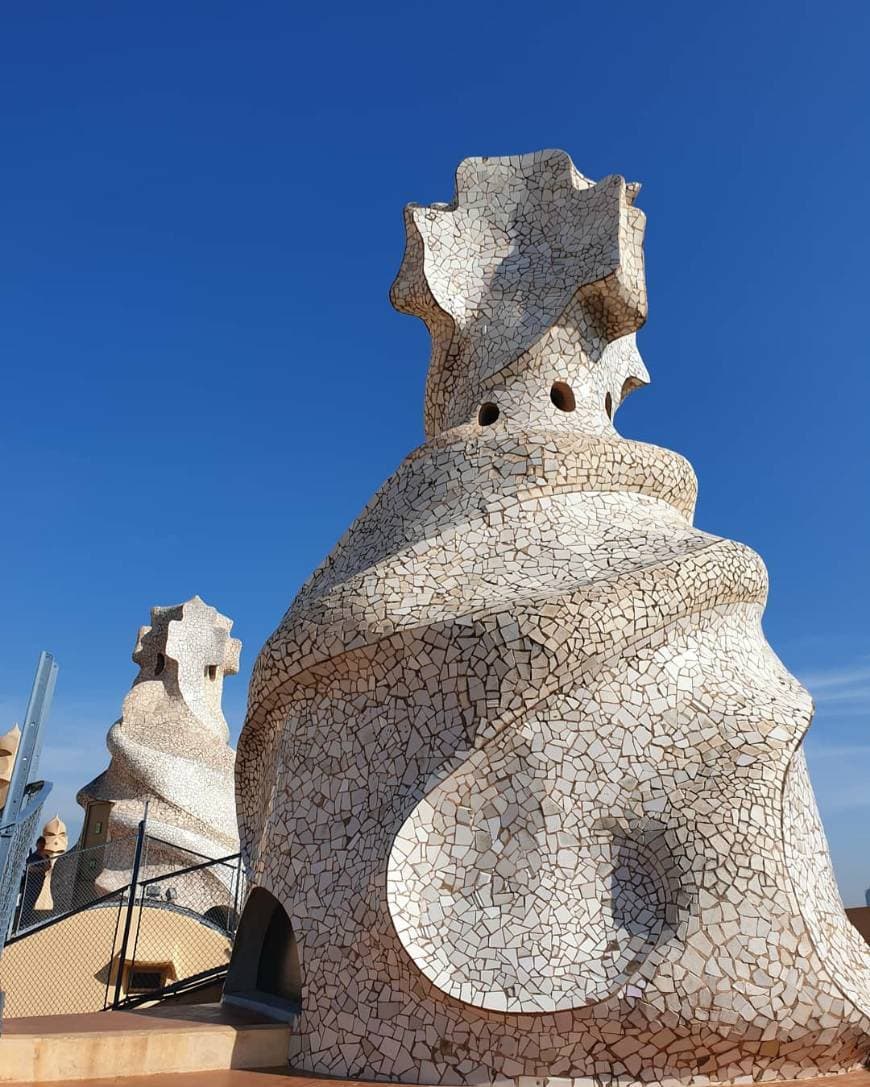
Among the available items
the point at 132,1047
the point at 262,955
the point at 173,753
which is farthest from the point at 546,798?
the point at 173,753

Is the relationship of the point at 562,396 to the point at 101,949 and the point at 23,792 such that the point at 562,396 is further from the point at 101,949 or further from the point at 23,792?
the point at 101,949

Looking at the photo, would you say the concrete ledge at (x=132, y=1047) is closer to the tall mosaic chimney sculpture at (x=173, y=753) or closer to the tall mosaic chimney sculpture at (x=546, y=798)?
the tall mosaic chimney sculpture at (x=546, y=798)

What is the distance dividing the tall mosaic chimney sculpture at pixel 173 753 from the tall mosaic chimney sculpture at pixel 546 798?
1086cm

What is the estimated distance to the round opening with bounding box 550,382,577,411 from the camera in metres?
7.95

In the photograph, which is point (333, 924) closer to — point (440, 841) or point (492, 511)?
point (440, 841)

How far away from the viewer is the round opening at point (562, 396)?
7949 millimetres

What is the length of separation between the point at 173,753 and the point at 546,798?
1454 centimetres

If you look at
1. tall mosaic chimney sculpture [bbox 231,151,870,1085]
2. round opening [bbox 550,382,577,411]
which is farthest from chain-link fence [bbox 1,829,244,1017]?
round opening [bbox 550,382,577,411]

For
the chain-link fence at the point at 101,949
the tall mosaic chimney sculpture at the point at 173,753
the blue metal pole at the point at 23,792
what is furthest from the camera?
the tall mosaic chimney sculpture at the point at 173,753

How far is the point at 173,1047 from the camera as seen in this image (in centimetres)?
537

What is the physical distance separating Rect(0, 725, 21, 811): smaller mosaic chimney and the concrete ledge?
1.52 m

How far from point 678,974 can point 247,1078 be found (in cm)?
232

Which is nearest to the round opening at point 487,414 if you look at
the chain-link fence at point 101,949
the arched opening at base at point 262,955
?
the arched opening at base at point 262,955

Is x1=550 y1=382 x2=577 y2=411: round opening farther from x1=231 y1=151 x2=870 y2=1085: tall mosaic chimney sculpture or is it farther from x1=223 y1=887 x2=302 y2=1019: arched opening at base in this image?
x1=223 y1=887 x2=302 y2=1019: arched opening at base
